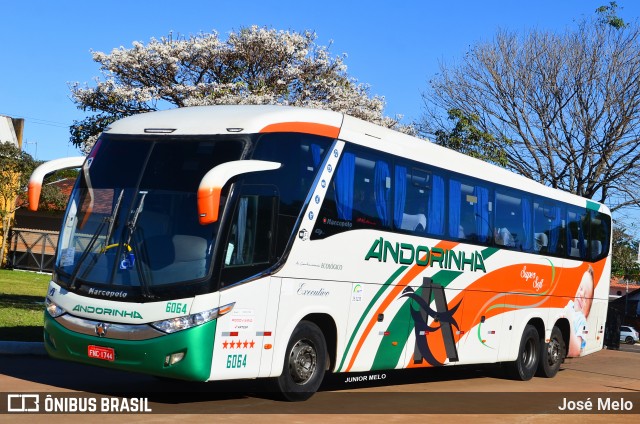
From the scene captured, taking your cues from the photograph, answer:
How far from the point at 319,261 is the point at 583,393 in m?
6.94

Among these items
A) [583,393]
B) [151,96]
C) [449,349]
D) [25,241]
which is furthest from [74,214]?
[25,241]

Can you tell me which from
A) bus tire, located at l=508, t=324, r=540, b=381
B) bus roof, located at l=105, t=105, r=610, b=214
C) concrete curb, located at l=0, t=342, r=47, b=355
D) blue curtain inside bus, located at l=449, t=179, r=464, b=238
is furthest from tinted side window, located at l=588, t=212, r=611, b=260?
concrete curb, located at l=0, t=342, r=47, b=355

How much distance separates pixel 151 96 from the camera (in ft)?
85.6

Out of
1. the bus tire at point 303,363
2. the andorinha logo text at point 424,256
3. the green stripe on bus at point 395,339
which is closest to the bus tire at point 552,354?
the andorinha logo text at point 424,256

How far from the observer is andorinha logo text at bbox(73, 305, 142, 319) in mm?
10542

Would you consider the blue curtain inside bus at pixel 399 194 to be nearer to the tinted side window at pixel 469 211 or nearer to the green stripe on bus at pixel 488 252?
the tinted side window at pixel 469 211

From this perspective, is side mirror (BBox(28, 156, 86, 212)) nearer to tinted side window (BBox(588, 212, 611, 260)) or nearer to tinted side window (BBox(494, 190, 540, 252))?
tinted side window (BBox(494, 190, 540, 252))

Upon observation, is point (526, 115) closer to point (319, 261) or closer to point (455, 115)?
point (455, 115)

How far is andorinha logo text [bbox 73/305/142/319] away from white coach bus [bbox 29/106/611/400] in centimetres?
3

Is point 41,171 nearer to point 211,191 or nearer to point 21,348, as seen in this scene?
point 211,191

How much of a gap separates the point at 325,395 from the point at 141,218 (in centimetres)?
393

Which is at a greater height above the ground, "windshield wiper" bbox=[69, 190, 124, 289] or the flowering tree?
the flowering tree

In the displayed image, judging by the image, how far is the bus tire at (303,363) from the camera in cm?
1166

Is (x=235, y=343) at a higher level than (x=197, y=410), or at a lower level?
higher
